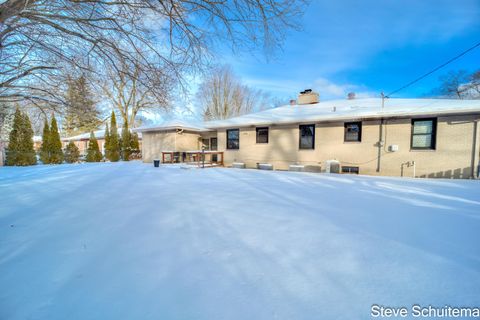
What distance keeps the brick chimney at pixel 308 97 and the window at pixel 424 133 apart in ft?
20.6

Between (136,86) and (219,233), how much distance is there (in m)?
4.03

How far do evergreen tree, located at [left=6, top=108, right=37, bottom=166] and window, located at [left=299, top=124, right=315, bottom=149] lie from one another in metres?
17.1

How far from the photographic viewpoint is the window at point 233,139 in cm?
1276

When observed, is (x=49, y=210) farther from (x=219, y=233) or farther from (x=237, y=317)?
(x=237, y=317)

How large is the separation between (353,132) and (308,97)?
5.27 metres

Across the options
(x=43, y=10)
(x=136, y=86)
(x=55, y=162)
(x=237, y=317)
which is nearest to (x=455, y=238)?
(x=237, y=317)

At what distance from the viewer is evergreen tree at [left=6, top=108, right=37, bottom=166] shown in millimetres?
12688

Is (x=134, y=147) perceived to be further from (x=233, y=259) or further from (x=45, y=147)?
(x=233, y=259)

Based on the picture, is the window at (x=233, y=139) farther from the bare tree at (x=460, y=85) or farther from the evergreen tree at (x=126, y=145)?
the bare tree at (x=460, y=85)

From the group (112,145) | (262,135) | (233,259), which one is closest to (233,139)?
(262,135)

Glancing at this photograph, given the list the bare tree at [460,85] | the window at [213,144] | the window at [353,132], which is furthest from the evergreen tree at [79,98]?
the bare tree at [460,85]

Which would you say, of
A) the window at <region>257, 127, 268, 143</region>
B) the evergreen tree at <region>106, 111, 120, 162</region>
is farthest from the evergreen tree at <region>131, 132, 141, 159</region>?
the window at <region>257, 127, 268, 143</region>

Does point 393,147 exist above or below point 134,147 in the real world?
below

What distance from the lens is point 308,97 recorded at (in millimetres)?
13977
